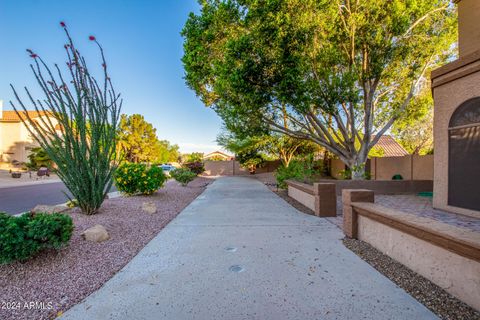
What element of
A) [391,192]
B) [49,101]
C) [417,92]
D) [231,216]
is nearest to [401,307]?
[231,216]

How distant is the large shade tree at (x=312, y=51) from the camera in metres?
8.87

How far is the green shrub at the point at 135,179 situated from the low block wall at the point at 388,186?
777 cm

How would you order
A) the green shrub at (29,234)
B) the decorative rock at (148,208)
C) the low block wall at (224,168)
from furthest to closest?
the low block wall at (224,168)
the decorative rock at (148,208)
the green shrub at (29,234)

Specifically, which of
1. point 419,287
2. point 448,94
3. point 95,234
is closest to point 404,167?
point 448,94

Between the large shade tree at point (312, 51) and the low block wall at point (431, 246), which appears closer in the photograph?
the low block wall at point (431, 246)

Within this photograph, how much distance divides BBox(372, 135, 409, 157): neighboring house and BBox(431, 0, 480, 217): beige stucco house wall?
18601 millimetres

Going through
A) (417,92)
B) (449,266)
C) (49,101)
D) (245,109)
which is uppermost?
(417,92)

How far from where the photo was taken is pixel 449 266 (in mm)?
2738

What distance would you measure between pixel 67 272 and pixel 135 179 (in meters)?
5.94

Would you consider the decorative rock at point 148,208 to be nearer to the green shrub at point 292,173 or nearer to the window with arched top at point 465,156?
the green shrub at point 292,173

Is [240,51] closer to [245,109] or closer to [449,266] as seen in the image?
[245,109]

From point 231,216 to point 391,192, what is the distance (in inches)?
326

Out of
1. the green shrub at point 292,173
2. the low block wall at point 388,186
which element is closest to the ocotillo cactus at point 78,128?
the green shrub at point 292,173

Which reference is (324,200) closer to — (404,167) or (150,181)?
(150,181)
